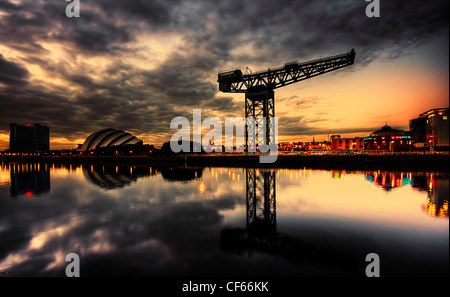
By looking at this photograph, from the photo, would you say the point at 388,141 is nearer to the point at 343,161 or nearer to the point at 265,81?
the point at 343,161

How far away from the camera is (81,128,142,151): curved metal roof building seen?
384 feet

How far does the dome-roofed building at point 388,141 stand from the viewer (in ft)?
354

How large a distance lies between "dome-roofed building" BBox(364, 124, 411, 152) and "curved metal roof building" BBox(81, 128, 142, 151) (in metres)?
160

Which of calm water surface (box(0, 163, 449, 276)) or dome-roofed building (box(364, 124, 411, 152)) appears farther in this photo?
dome-roofed building (box(364, 124, 411, 152))

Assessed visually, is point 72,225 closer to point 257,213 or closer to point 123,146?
point 257,213

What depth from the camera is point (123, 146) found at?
11812 cm

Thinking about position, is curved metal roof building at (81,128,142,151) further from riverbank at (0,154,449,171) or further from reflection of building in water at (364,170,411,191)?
reflection of building in water at (364,170,411,191)

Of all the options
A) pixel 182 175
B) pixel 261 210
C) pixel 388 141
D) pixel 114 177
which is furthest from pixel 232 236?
pixel 388 141

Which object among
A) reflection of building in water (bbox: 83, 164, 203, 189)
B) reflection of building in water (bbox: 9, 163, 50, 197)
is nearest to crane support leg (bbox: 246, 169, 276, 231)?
reflection of building in water (bbox: 83, 164, 203, 189)

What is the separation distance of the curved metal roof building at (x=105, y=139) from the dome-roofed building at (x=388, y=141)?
15972cm

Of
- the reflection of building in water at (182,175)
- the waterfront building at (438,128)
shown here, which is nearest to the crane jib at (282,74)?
the reflection of building in water at (182,175)
